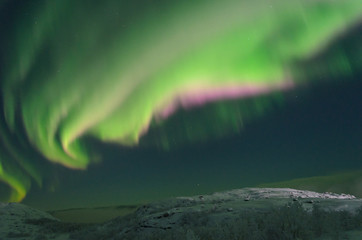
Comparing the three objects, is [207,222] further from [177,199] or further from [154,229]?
[177,199]

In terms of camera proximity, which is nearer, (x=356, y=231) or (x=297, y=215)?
(x=356, y=231)

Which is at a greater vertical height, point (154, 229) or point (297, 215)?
point (297, 215)

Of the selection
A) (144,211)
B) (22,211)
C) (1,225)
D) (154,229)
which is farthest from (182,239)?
(22,211)

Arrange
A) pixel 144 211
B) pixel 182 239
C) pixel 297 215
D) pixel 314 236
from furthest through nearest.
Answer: pixel 144 211, pixel 182 239, pixel 297 215, pixel 314 236

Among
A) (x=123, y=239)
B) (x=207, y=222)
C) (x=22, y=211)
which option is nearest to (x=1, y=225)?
(x=22, y=211)

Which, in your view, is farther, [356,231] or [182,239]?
[182,239]

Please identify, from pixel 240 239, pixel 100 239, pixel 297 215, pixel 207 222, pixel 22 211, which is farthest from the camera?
pixel 22 211

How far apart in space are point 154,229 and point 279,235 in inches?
286

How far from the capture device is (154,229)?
12.1 m

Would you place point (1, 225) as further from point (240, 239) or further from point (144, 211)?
point (240, 239)

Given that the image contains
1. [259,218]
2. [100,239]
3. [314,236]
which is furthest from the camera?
[100,239]

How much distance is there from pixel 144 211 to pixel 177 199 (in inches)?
105

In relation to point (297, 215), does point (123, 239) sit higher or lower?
lower

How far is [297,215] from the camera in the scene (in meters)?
6.77
